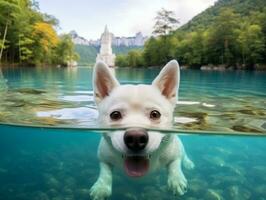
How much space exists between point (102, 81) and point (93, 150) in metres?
4.02

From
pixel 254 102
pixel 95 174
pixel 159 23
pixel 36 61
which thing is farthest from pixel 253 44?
pixel 95 174

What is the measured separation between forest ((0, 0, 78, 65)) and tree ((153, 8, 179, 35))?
10344 millimetres

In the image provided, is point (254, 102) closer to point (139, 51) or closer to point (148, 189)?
point (148, 189)

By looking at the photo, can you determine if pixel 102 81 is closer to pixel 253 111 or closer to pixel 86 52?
pixel 253 111

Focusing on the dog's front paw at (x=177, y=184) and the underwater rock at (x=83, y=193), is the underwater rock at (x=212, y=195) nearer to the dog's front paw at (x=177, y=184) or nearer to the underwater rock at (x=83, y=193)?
the dog's front paw at (x=177, y=184)

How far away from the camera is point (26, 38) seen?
127 ft

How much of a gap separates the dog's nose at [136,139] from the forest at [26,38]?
1308 inches

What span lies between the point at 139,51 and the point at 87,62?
10445 mm

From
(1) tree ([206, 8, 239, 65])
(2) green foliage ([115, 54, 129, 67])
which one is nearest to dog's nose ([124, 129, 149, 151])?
(2) green foliage ([115, 54, 129, 67])

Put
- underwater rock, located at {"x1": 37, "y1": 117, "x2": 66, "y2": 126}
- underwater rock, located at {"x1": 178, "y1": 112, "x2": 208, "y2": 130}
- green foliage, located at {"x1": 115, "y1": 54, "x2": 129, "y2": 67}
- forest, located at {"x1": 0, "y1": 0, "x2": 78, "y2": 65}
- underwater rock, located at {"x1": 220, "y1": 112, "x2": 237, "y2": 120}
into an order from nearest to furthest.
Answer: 1. underwater rock, located at {"x1": 178, "y1": 112, "x2": 208, "y2": 130}
2. underwater rock, located at {"x1": 37, "y1": 117, "x2": 66, "y2": 126}
3. underwater rock, located at {"x1": 220, "y1": 112, "x2": 237, "y2": 120}
4. green foliage, located at {"x1": 115, "y1": 54, "x2": 129, "y2": 67}
5. forest, located at {"x1": 0, "y1": 0, "x2": 78, "y2": 65}

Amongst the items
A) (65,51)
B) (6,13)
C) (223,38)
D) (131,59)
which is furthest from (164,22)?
(223,38)

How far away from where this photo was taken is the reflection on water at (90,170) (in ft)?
20.1

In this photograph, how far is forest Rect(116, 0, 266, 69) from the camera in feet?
118

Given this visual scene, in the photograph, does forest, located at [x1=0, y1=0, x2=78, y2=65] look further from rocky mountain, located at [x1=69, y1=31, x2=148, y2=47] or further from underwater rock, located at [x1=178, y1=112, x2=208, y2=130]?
underwater rock, located at [x1=178, y1=112, x2=208, y2=130]
